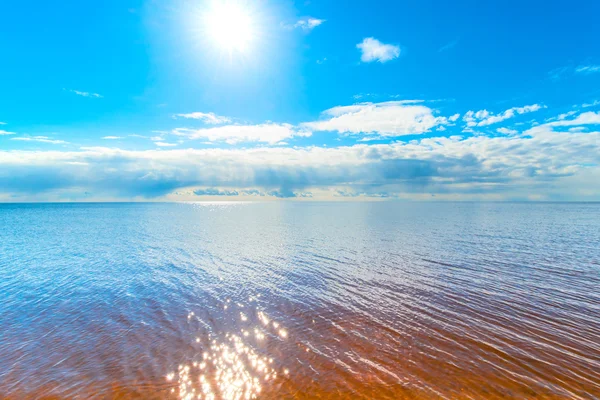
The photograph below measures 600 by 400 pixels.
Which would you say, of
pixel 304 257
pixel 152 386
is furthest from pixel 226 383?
pixel 304 257

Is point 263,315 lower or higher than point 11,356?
lower

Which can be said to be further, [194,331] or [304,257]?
[304,257]

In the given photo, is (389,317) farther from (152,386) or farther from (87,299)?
(87,299)

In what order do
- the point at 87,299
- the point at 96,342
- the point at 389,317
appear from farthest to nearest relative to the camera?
the point at 87,299 < the point at 389,317 < the point at 96,342

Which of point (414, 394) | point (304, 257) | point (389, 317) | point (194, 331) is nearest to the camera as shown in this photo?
point (414, 394)

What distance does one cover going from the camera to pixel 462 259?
34500 millimetres

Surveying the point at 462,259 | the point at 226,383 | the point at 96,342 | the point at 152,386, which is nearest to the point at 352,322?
the point at 226,383

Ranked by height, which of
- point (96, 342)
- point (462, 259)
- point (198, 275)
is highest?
point (96, 342)

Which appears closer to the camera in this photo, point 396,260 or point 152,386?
point 152,386

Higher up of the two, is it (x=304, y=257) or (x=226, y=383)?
(x=226, y=383)

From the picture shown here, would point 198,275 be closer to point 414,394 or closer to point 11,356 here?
point 11,356

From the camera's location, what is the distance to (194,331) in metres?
16.7

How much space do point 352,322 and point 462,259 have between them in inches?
897

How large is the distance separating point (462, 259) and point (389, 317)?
20719 millimetres
